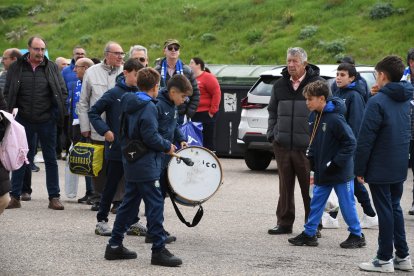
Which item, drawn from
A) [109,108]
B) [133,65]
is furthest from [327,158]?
[109,108]

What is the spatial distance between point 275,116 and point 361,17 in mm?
23996

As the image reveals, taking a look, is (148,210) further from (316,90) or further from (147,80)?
(316,90)

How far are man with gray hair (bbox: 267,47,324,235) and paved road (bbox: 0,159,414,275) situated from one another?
0.36 metres

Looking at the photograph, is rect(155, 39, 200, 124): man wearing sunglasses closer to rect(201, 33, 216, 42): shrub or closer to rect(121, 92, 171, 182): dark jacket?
rect(121, 92, 171, 182): dark jacket

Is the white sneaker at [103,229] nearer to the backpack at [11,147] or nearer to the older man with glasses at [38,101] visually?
the backpack at [11,147]

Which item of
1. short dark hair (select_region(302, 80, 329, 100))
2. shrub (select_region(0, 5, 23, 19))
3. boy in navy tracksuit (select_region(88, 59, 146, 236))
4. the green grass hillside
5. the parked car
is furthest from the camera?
shrub (select_region(0, 5, 23, 19))

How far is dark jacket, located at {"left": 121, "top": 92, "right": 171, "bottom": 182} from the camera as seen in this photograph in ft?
26.9

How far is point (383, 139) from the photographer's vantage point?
8.00 metres

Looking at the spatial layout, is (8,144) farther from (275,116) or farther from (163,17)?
(163,17)

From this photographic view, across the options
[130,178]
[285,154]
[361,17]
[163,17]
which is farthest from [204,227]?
[163,17]

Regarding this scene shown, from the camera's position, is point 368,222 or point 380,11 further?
point 380,11

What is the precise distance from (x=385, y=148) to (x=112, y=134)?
318 cm

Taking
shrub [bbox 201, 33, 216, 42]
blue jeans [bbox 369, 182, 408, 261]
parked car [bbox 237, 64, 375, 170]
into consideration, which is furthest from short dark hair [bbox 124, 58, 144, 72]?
shrub [bbox 201, 33, 216, 42]

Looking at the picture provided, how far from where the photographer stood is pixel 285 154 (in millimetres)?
10109
